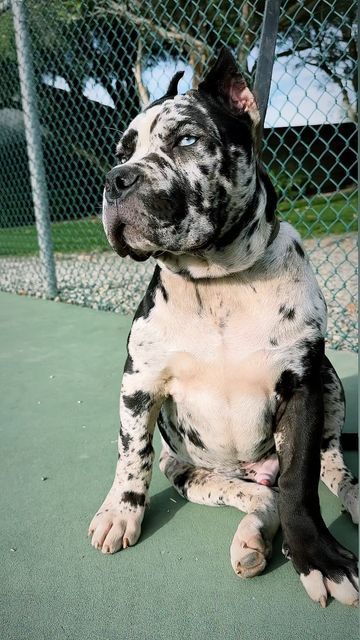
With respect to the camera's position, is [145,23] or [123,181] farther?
[145,23]

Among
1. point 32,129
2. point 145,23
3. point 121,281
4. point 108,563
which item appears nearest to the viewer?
point 108,563

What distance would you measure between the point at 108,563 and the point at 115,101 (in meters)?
4.50

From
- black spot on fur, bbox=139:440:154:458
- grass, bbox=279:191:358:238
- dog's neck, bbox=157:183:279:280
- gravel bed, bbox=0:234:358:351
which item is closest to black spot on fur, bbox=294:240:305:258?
dog's neck, bbox=157:183:279:280

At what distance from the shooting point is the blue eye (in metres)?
1.70

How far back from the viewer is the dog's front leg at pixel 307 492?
5.08 feet

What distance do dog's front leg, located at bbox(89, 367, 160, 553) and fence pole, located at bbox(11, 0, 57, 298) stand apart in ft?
13.0

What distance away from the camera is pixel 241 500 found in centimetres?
193

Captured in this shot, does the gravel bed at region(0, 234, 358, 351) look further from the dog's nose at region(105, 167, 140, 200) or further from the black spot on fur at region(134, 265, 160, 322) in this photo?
the dog's nose at region(105, 167, 140, 200)

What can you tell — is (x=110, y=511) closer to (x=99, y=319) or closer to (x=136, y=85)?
(x=99, y=319)

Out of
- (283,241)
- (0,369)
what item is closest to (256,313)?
(283,241)

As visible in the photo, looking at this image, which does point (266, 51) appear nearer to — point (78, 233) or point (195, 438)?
point (195, 438)

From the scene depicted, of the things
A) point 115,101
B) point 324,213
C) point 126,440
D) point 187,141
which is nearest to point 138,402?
point 126,440

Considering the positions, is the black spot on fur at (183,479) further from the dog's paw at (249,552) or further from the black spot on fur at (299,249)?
the black spot on fur at (299,249)

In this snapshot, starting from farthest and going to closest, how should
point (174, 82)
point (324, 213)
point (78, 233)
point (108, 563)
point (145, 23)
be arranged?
point (324, 213) → point (78, 233) → point (145, 23) → point (174, 82) → point (108, 563)
